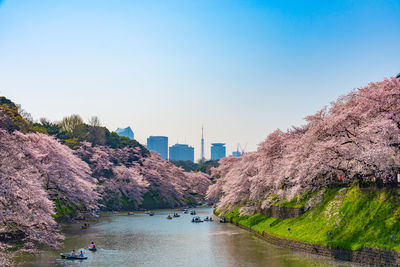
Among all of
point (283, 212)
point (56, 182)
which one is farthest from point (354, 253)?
point (56, 182)

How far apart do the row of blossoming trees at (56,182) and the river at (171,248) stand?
4211mm

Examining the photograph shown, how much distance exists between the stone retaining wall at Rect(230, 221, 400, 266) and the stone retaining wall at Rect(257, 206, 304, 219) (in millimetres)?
4786

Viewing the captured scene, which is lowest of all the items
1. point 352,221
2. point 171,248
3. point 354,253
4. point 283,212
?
point 171,248

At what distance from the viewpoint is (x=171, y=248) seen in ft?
140

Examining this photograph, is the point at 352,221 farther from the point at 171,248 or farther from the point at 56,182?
the point at 56,182

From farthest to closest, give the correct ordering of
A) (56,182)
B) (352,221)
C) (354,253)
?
1. (56,182)
2. (352,221)
3. (354,253)

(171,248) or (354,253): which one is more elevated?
(354,253)

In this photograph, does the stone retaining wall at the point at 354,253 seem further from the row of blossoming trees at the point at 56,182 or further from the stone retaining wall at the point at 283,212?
the row of blossoming trees at the point at 56,182

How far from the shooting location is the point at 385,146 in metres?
31.2

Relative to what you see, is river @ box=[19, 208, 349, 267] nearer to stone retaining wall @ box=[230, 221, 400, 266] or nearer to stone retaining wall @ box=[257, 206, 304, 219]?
stone retaining wall @ box=[230, 221, 400, 266]

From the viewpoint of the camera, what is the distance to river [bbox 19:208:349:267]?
3456 cm

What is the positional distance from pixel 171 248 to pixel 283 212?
52.4 feet

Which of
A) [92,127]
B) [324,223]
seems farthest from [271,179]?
[92,127]

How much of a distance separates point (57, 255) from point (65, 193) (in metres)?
12.2
